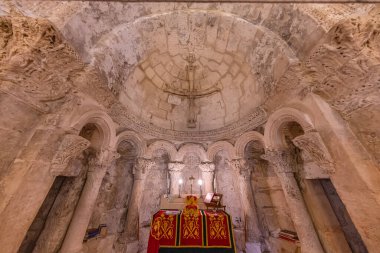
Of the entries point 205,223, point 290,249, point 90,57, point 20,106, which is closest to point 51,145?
point 20,106

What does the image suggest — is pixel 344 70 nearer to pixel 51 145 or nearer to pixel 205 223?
pixel 205 223

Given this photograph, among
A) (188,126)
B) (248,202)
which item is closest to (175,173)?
(188,126)

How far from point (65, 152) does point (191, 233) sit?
315cm

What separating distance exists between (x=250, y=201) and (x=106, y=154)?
15.0 feet

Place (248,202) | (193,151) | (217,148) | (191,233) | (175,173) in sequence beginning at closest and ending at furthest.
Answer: (191,233) < (248,202) < (175,173) < (217,148) < (193,151)

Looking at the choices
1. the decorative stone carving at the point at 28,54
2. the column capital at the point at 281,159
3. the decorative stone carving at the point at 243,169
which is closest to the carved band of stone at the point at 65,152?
the decorative stone carving at the point at 28,54

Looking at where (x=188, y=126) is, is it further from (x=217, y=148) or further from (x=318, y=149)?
(x=318, y=149)

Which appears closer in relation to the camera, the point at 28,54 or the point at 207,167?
the point at 28,54

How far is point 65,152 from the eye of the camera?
302cm

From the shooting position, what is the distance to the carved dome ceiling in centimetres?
338

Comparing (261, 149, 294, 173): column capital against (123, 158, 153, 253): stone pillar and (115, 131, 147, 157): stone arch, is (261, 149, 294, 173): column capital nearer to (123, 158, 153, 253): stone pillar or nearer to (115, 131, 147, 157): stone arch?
(123, 158, 153, 253): stone pillar

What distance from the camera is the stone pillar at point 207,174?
18.9ft

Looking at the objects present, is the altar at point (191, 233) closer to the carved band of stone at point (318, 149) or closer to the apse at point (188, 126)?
the apse at point (188, 126)

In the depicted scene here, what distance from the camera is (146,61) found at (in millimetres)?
5836
